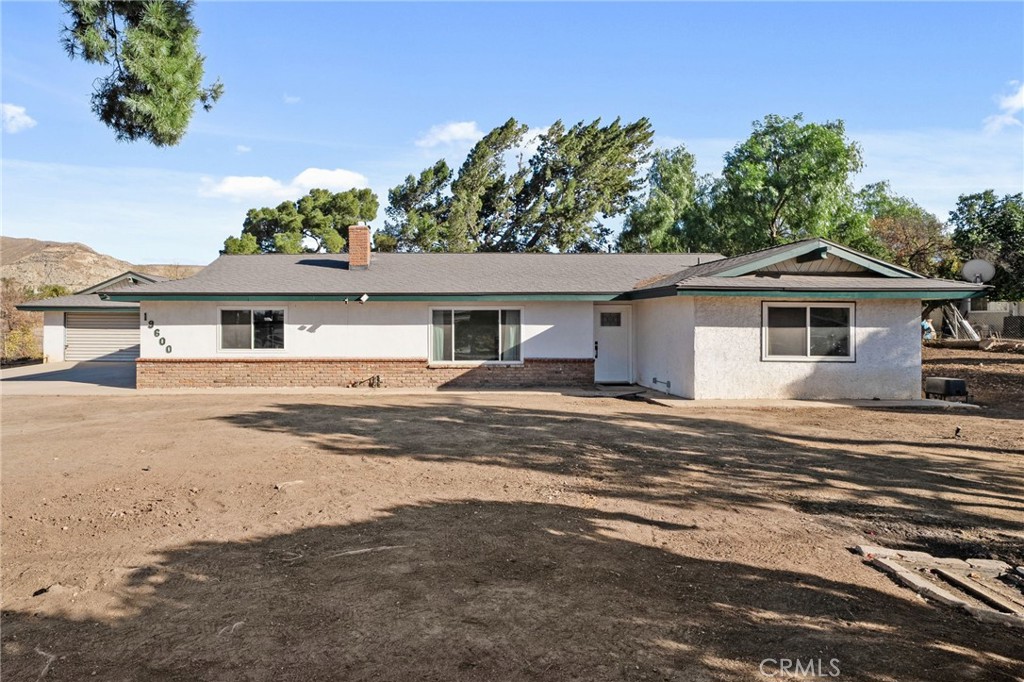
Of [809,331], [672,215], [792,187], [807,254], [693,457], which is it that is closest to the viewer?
[693,457]

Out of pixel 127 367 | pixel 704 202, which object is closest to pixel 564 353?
pixel 127 367

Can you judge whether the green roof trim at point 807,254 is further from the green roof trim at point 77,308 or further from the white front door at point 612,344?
the green roof trim at point 77,308

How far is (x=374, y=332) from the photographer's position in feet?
58.4

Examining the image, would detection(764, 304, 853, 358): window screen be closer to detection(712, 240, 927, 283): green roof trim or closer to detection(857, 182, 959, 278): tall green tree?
detection(712, 240, 927, 283): green roof trim

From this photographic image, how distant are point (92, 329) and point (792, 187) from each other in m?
34.1

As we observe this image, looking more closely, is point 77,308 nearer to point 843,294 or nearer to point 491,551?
point 843,294

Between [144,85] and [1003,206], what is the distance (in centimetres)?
2322

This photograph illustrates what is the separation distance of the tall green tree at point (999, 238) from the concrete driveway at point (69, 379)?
24.5 metres

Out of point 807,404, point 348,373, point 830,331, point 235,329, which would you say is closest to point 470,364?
point 348,373

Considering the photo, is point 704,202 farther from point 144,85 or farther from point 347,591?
point 347,591

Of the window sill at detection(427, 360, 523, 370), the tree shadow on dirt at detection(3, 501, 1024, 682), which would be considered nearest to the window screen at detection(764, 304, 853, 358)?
the window sill at detection(427, 360, 523, 370)

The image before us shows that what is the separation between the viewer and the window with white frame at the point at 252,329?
697 inches

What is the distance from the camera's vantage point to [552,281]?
1856 cm

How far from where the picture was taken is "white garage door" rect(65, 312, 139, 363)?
2702 cm
